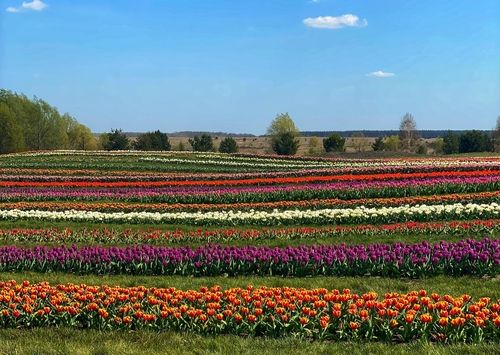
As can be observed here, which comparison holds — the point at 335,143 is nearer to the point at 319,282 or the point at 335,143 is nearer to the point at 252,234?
the point at 252,234

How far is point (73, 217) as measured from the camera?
16656mm

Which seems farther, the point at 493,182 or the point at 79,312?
the point at 493,182

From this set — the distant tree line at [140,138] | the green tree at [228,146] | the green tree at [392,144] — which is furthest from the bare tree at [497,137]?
the green tree at [228,146]

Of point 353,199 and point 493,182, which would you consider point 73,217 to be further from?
point 493,182

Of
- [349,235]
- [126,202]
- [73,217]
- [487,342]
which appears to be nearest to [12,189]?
[126,202]

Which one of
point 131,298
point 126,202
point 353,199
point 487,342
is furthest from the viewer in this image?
point 126,202

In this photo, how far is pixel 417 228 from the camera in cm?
1315

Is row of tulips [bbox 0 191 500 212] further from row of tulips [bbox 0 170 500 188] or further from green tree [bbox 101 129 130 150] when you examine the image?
green tree [bbox 101 129 130 150]

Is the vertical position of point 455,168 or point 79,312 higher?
point 455,168

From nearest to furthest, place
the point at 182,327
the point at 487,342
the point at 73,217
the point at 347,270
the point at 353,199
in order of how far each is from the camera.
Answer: the point at 487,342, the point at 182,327, the point at 347,270, the point at 73,217, the point at 353,199

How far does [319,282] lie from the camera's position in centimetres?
896

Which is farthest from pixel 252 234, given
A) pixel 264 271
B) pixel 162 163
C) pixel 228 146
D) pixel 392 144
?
pixel 392 144

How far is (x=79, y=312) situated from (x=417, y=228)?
8889 millimetres

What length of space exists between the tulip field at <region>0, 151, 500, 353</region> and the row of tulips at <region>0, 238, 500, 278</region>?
0.03m
